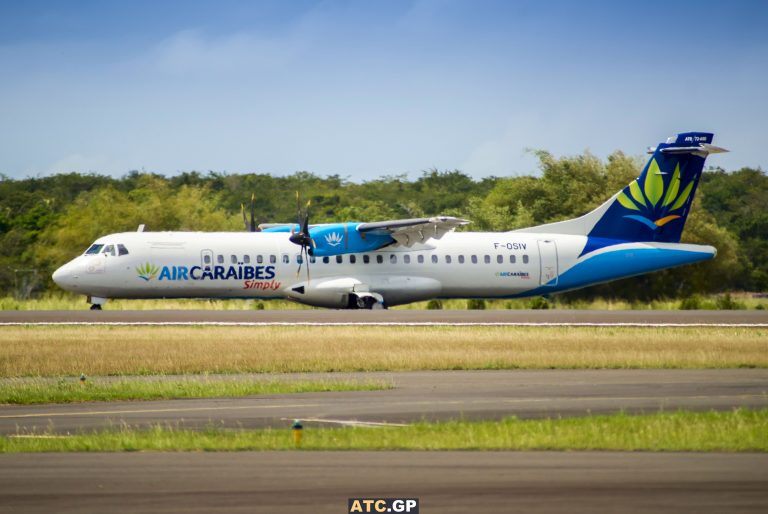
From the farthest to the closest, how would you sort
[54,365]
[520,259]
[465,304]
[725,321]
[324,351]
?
[465,304], [520,259], [725,321], [324,351], [54,365]

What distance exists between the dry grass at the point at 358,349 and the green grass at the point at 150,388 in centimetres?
197

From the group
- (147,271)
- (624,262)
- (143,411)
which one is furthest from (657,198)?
(143,411)

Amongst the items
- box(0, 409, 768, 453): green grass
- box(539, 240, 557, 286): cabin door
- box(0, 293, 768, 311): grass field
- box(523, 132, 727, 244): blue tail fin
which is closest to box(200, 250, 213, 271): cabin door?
box(0, 293, 768, 311): grass field

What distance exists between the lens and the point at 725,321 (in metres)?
35.8

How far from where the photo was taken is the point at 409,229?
137 ft

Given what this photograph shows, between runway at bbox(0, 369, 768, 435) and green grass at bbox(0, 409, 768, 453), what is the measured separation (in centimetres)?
85

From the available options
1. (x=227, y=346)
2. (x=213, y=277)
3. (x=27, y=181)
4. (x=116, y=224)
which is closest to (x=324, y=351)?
(x=227, y=346)

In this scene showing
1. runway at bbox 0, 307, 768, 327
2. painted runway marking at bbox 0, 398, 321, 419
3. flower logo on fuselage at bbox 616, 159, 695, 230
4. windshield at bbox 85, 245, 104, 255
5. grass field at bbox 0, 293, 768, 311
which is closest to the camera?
painted runway marking at bbox 0, 398, 321, 419

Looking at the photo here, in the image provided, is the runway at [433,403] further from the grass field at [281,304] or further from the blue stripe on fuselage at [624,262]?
the grass field at [281,304]

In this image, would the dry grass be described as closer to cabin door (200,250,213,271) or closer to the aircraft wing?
cabin door (200,250,213,271)

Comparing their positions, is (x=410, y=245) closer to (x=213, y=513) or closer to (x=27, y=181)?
(x=213, y=513)

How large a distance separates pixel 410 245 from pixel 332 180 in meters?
75.5

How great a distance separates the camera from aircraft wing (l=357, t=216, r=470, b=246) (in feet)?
133

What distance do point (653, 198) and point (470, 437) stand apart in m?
30.8
